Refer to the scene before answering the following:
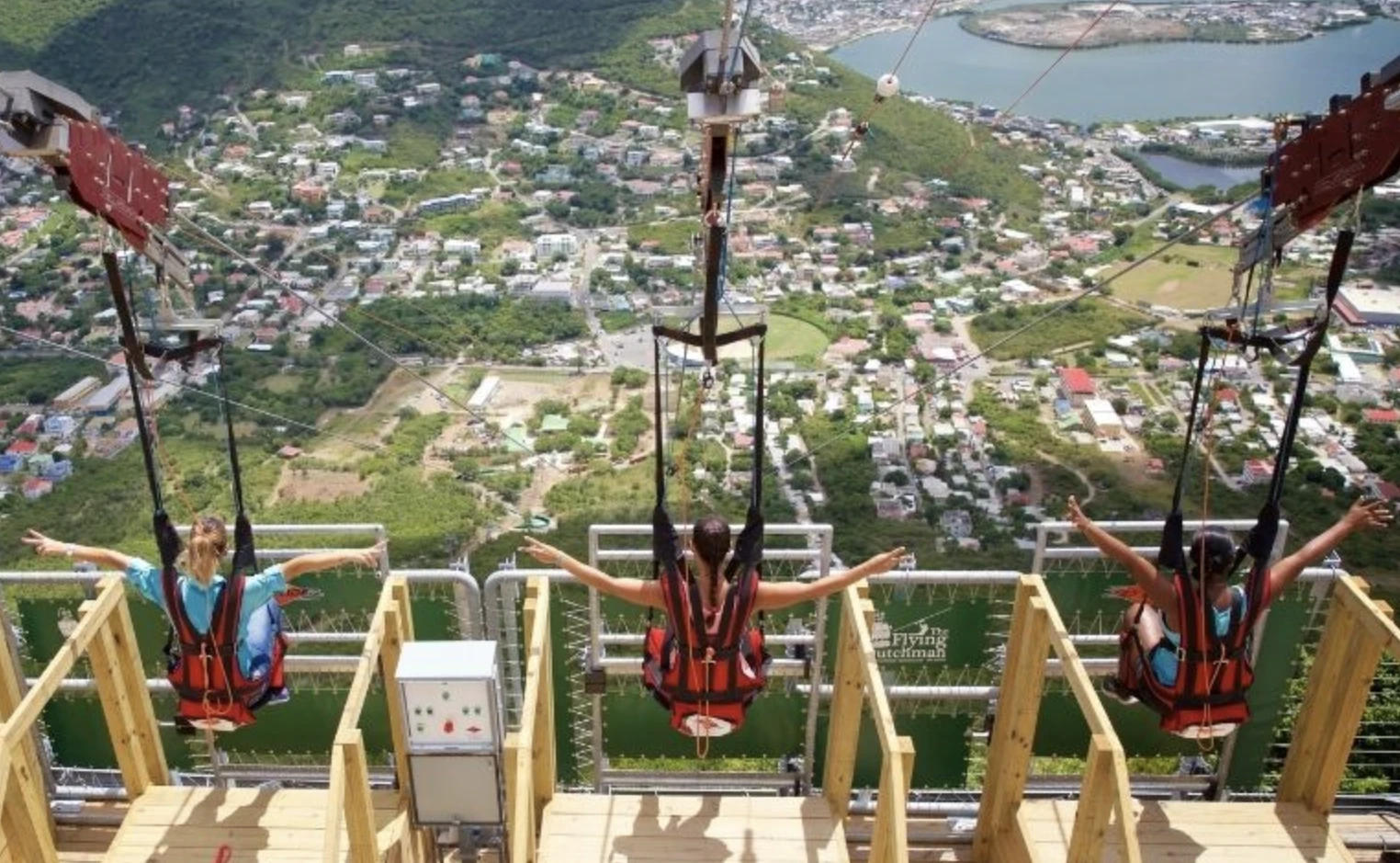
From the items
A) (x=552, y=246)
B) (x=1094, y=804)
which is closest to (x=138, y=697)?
(x=1094, y=804)

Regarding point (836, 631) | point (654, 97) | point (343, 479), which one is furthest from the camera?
point (654, 97)

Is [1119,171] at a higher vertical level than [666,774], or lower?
lower

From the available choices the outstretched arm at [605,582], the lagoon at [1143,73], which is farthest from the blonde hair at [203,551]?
the lagoon at [1143,73]

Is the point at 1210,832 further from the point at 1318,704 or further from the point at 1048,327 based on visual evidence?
the point at 1048,327

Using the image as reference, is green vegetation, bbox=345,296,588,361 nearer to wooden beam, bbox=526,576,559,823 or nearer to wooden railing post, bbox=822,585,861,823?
wooden beam, bbox=526,576,559,823

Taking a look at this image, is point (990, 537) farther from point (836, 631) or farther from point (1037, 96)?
point (1037, 96)

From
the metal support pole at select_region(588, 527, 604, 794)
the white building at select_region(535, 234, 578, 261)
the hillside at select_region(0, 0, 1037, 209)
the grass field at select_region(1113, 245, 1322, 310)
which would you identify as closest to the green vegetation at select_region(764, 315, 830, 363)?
the white building at select_region(535, 234, 578, 261)

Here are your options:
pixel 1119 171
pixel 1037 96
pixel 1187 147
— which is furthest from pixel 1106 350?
pixel 1037 96
